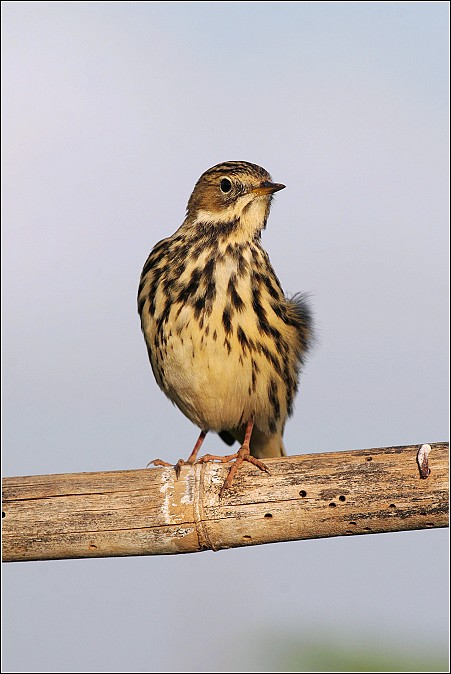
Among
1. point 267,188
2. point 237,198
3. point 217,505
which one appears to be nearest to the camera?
point 217,505

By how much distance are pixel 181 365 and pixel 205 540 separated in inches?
59.5

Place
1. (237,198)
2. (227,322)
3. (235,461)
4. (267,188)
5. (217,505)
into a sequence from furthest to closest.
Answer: (237,198) → (267,188) → (227,322) → (235,461) → (217,505)

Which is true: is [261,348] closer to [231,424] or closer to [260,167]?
[231,424]

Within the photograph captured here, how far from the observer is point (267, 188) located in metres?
6.85

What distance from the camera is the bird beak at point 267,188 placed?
22.2 feet

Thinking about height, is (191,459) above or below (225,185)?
below

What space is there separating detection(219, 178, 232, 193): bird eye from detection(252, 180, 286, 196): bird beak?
0.68 ft

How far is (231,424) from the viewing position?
23.9 feet

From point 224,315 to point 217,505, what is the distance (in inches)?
60.6

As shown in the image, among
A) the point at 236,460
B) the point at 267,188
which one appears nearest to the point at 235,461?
the point at 236,460

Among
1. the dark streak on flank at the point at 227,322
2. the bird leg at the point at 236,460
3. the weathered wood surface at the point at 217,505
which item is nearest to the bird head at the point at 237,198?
the dark streak on flank at the point at 227,322

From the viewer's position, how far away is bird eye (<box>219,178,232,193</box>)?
277 inches

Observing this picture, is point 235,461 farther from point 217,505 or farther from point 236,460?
point 217,505

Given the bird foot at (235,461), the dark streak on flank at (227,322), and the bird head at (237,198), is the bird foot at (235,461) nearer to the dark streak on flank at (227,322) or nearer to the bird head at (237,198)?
the dark streak on flank at (227,322)
